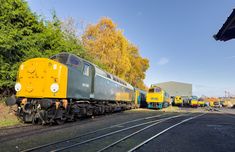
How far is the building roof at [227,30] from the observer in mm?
5208

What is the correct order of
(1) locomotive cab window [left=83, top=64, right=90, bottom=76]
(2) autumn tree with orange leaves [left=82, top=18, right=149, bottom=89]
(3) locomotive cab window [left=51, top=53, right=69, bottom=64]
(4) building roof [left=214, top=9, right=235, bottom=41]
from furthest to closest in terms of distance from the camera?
(2) autumn tree with orange leaves [left=82, top=18, right=149, bottom=89] < (1) locomotive cab window [left=83, top=64, right=90, bottom=76] < (3) locomotive cab window [left=51, top=53, right=69, bottom=64] < (4) building roof [left=214, top=9, right=235, bottom=41]

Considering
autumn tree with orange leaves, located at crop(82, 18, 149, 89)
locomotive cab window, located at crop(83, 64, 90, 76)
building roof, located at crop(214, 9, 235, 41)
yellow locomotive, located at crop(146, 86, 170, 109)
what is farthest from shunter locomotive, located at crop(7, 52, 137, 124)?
autumn tree with orange leaves, located at crop(82, 18, 149, 89)

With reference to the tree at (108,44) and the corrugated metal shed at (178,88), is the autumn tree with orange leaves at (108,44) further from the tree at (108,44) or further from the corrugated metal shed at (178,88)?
the corrugated metal shed at (178,88)

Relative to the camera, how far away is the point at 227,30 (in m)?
6.22

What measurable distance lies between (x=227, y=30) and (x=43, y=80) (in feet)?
25.8

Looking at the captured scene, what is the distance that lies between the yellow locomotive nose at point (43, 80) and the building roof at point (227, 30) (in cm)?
678

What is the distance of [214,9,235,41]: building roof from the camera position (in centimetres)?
521

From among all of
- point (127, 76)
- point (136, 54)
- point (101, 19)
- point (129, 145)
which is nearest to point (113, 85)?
point (129, 145)

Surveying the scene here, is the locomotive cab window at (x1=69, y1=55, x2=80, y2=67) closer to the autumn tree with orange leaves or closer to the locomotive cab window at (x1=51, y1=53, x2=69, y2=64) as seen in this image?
the locomotive cab window at (x1=51, y1=53, x2=69, y2=64)

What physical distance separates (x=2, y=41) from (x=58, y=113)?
5693 millimetres

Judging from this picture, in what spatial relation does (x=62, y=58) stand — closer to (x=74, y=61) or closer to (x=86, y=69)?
(x=74, y=61)

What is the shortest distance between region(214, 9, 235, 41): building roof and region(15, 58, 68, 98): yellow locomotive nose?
6778 millimetres

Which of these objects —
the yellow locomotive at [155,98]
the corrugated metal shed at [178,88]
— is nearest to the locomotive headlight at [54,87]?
the yellow locomotive at [155,98]

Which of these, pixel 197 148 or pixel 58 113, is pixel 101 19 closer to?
pixel 58 113
